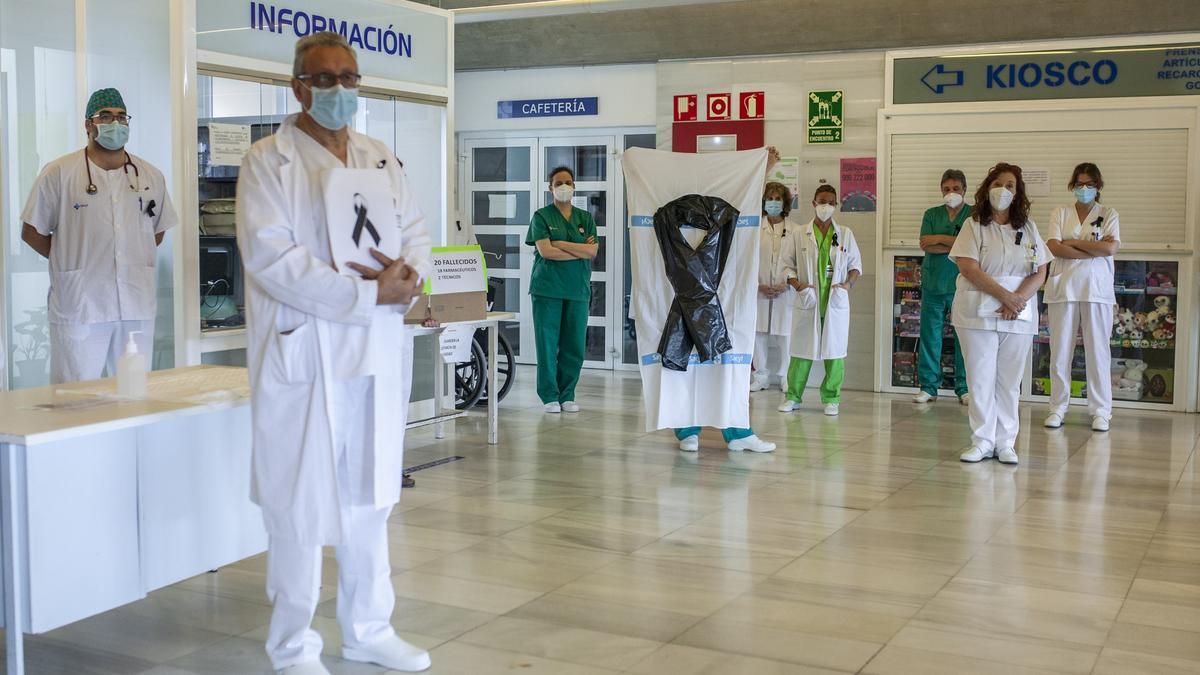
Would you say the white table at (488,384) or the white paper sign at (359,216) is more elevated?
the white paper sign at (359,216)

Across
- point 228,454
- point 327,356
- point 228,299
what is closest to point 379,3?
point 228,299

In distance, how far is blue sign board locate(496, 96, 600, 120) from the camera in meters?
10.8

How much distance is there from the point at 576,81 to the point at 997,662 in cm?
815

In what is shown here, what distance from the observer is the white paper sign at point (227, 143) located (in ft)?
19.0

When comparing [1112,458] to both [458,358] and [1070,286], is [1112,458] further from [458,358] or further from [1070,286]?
[458,358]

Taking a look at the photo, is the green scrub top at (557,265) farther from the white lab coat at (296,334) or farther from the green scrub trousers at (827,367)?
the white lab coat at (296,334)

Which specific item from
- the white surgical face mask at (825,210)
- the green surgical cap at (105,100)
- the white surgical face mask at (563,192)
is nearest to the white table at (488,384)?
the white surgical face mask at (563,192)

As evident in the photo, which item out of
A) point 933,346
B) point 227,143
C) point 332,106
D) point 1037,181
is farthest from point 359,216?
point 1037,181

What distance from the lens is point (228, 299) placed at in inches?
235

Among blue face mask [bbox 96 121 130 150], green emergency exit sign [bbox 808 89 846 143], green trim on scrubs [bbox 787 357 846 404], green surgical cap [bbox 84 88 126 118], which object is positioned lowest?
green trim on scrubs [bbox 787 357 846 404]

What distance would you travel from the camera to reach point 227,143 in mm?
5855

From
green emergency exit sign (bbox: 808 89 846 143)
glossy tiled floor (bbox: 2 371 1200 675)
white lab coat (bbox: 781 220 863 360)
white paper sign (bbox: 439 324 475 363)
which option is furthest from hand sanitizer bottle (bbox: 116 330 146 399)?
green emergency exit sign (bbox: 808 89 846 143)

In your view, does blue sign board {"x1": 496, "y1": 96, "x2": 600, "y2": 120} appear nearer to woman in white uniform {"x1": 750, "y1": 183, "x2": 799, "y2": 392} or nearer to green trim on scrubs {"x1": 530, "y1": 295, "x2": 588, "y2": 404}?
woman in white uniform {"x1": 750, "y1": 183, "x2": 799, "y2": 392}

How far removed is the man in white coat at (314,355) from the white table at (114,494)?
497 millimetres
